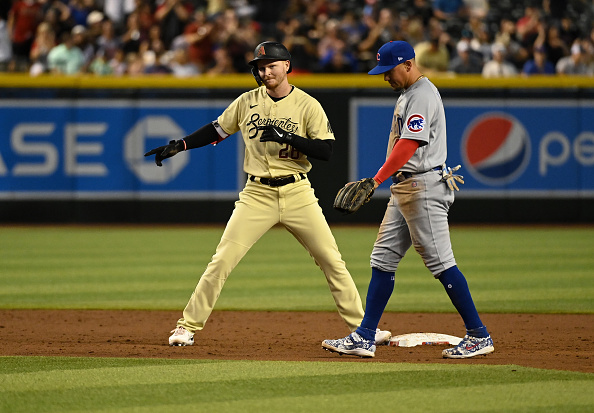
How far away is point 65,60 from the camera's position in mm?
17094

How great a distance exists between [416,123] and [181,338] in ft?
6.72

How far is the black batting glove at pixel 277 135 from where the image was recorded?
6.00 m

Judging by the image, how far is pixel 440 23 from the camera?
720 inches

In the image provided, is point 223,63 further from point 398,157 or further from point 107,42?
point 398,157

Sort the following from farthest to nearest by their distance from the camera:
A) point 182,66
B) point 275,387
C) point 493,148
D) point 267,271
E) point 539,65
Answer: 1. point 182,66
2. point 539,65
3. point 493,148
4. point 267,271
5. point 275,387

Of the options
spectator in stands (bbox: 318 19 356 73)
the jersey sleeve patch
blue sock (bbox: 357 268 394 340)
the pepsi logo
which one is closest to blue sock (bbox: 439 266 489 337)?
blue sock (bbox: 357 268 394 340)

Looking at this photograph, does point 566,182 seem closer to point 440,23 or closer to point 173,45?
point 440,23

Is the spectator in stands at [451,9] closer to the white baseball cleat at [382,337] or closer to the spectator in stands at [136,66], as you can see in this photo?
the spectator in stands at [136,66]

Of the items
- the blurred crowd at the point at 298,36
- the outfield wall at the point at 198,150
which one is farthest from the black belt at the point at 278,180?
the blurred crowd at the point at 298,36

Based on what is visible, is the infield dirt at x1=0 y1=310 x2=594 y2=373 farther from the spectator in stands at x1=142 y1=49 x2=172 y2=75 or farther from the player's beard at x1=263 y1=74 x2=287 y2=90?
the spectator in stands at x1=142 y1=49 x2=172 y2=75

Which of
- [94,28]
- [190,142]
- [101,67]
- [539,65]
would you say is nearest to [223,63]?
[101,67]

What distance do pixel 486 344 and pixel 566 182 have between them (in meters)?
11.1

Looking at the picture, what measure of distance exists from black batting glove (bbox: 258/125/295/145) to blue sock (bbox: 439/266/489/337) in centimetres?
121

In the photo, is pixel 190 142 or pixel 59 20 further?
pixel 59 20
